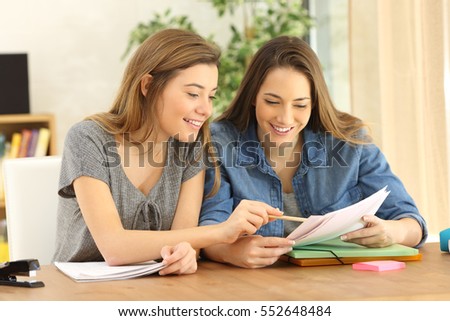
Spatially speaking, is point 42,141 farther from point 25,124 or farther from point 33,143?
point 25,124

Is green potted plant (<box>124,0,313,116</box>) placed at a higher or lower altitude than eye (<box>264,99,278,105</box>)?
higher

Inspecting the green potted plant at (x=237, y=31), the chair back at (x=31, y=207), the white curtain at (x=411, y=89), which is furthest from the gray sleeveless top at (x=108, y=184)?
the green potted plant at (x=237, y=31)

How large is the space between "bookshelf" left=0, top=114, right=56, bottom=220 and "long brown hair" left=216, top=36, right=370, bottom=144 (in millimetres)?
2484

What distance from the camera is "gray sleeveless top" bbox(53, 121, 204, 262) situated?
185cm

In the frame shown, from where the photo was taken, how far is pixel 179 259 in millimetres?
1627

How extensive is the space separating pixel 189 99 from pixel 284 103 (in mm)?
262

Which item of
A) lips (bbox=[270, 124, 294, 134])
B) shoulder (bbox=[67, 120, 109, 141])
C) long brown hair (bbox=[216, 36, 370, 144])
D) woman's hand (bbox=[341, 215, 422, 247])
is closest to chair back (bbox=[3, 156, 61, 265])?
shoulder (bbox=[67, 120, 109, 141])

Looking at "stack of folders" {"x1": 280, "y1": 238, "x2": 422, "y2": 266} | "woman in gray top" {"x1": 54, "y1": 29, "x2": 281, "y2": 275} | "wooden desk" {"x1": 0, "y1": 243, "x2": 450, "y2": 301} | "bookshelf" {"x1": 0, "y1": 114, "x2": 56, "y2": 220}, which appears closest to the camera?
"wooden desk" {"x1": 0, "y1": 243, "x2": 450, "y2": 301}

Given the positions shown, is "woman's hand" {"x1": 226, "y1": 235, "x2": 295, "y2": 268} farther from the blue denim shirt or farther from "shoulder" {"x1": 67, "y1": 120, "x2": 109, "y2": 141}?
"shoulder" {"x1": 67, "y1": 120, "x2": 109, "y2": 141}

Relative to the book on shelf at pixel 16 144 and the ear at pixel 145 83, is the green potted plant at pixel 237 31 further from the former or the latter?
the ear at pixel 145 83

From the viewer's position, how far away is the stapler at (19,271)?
1.50m

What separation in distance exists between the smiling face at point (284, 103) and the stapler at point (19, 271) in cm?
77

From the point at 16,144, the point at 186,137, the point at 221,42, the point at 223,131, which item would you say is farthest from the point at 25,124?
the point at 186,137

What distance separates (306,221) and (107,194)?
48 cm
